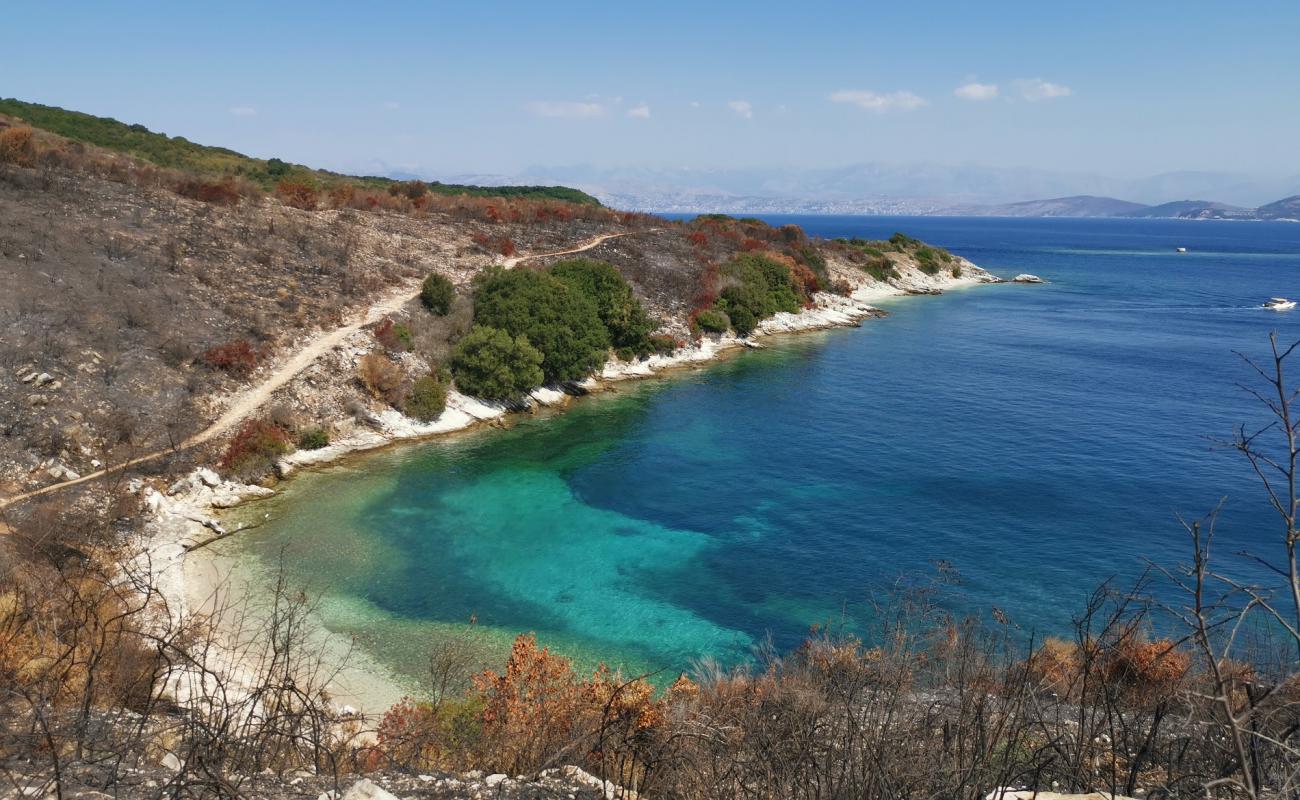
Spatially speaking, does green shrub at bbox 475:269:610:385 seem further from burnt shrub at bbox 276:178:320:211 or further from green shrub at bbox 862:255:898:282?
green shrub at bbox 862:255:898:282

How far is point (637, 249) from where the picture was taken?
6066cm

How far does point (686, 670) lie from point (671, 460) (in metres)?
14.9

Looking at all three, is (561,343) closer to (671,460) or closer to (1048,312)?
(671,460)

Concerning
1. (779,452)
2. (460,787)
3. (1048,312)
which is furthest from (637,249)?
(460,787)

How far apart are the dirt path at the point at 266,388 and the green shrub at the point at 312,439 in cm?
210

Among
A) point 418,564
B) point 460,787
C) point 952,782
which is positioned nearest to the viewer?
point 952,782

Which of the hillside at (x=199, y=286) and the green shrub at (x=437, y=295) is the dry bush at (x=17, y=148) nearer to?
the hillside at (x=199, y=286)

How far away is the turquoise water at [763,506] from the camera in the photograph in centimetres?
2044

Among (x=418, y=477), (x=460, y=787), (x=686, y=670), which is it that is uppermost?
(x=460, y=787)

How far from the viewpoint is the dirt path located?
74.0 ft

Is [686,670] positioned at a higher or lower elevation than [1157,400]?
lower

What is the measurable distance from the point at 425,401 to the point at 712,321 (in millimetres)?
25492

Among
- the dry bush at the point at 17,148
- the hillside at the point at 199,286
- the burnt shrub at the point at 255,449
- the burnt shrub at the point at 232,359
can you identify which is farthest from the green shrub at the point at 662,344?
the dry bush at the point at 17,148

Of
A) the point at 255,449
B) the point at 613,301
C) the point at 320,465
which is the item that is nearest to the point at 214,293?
the point at 255,449
